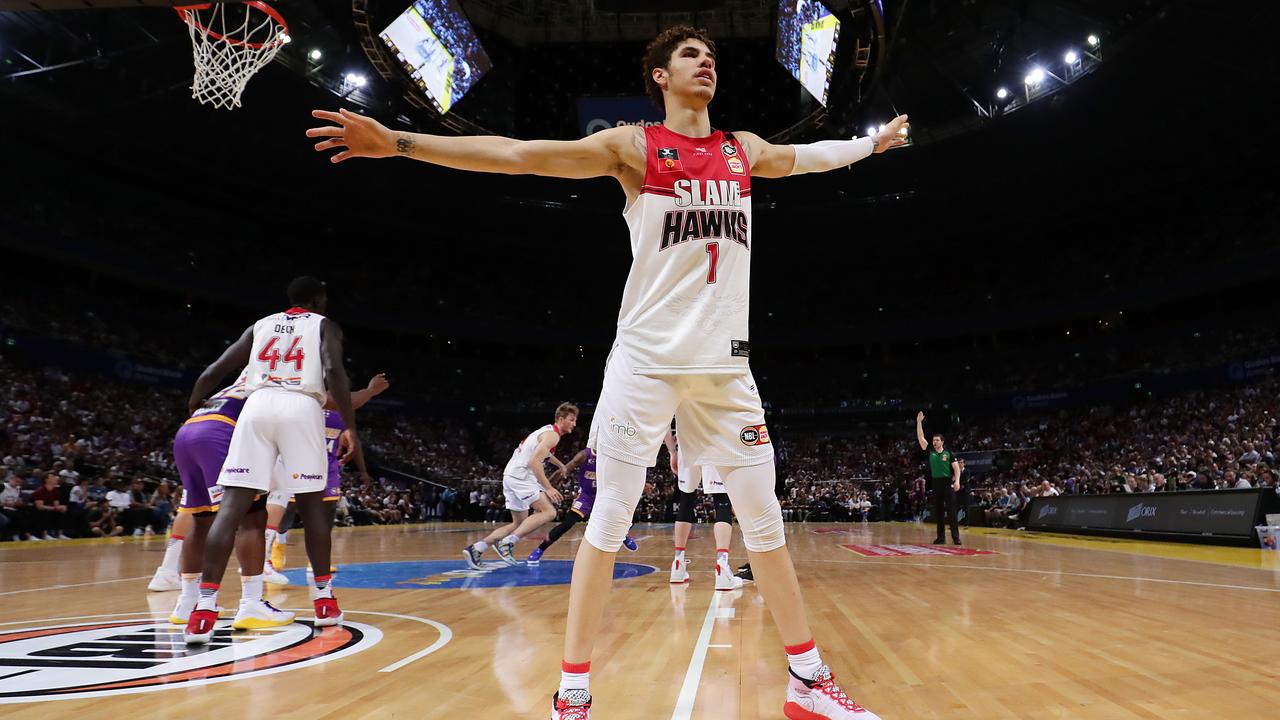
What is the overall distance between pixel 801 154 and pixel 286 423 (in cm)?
313

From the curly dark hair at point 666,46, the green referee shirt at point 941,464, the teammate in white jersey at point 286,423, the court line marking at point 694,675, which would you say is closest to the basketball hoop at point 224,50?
the teammate in white jersey at point 286,423

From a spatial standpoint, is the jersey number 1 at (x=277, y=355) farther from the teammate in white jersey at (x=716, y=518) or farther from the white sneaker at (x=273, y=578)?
the white sneaker at (x=273, y=578)

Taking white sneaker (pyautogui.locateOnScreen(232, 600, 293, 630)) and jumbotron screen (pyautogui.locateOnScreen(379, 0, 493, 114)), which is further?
jumbotron screen (pyautogui.locateOnScreen(379, 0, 493, 114))

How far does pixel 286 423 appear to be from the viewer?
165 inches

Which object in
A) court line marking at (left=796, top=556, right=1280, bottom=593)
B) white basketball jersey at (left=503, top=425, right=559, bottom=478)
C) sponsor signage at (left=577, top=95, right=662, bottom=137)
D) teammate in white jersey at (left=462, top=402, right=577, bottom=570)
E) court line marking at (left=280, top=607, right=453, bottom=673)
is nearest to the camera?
court line marking at (left=280, top=607, right=453, bottom=673)

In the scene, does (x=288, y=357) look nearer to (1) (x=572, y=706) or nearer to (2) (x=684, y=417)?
(2) (x=684, y=417)

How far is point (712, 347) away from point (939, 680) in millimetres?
1727

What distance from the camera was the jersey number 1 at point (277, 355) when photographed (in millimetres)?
4297

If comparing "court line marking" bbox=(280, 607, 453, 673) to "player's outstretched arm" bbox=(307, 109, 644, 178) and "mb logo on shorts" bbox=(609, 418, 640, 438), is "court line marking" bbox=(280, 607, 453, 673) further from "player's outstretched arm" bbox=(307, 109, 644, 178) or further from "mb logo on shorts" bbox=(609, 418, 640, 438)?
"player's outstretched arm" bbox=(307, 109, 644, 178)

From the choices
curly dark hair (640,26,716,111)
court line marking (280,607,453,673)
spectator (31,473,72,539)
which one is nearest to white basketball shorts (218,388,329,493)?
court line marking (280,607,453,673)

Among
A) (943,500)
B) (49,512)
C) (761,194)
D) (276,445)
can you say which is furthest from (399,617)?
(761,194)

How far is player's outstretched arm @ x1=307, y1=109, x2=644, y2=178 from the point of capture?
8.04 feet

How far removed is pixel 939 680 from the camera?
305 centimetres

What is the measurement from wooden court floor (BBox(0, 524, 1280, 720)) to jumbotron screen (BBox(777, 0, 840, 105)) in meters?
11.7
